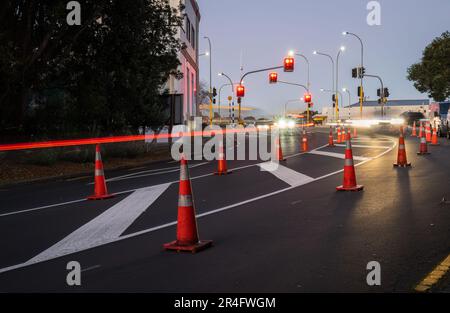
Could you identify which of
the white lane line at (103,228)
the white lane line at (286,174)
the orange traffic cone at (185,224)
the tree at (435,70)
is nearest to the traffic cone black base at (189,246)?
the orange traffic cone at (185,224)

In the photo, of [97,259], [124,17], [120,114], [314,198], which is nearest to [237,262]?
[97,259]

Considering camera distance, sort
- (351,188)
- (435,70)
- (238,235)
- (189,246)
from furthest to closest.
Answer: (435,70) → (351,188) → (238,235) → (189,246)

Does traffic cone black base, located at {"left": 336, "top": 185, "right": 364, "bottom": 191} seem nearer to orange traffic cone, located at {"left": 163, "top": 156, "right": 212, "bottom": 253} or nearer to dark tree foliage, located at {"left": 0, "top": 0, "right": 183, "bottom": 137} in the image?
orange traffic cone, located at {"left": 163, "top": 156, "right": 212, "bottom": 253}

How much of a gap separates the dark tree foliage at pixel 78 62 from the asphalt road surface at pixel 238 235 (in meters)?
5.85

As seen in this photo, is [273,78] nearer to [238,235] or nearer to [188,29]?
[188,29]

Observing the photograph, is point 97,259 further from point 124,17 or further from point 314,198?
point 124,17

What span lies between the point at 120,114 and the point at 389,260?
58.5 ft

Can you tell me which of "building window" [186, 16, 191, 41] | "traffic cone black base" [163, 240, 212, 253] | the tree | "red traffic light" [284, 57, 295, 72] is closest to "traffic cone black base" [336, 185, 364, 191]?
"traffic cone black base" [163, 240, 212, 253]

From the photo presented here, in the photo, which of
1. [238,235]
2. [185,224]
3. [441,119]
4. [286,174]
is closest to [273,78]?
[441,119]

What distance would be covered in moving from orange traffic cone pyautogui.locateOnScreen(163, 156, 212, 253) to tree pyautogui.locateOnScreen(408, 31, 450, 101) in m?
65.7

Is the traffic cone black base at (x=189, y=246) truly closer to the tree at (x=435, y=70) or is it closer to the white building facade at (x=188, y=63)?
the white building facade at (x=188, y=63)

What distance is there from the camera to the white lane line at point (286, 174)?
521 inches

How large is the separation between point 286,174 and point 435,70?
201 feet

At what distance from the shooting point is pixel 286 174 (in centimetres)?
1505
